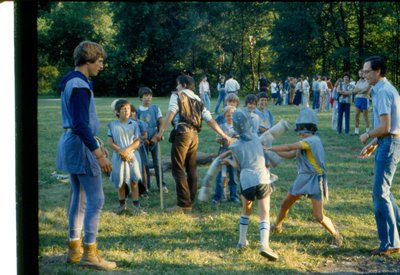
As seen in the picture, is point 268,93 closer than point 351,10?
No

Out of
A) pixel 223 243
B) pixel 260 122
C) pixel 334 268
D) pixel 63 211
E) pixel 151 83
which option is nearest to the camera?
pixel 334 268

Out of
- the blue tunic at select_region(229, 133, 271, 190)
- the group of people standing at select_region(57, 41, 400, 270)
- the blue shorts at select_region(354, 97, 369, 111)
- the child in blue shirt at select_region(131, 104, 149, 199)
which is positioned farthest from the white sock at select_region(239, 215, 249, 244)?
the blue shorts at select_region(354, 97, 369, 111)

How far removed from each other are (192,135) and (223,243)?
158 cm

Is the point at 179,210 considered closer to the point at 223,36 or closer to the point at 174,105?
the point at 174,105

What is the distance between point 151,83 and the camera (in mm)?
7227

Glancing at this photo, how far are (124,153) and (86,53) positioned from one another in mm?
1989

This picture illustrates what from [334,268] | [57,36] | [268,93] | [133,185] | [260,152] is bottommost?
[334,268]

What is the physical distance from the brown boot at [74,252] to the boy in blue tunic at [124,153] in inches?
63.9

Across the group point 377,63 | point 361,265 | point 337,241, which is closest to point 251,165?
point 337,241

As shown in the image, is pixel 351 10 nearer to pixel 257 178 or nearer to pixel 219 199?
pixel 257 178

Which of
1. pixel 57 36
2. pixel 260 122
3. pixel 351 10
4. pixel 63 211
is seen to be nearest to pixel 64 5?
pixel 57 36

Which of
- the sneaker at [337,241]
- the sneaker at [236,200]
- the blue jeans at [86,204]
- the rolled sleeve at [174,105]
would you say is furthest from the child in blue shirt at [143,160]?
the sneaker at [337,241]

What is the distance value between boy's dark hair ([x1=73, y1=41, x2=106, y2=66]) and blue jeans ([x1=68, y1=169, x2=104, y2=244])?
914mm

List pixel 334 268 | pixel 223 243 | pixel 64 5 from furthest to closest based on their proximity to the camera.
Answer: pixel 223 243
pixel 334 268
pixel 64 5
